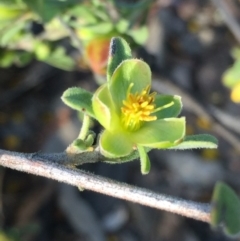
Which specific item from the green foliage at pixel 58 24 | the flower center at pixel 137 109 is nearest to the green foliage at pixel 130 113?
the flower center at pixel 137 109

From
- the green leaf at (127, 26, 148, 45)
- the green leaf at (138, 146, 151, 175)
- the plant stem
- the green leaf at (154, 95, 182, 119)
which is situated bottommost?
the green leaf at (127, 26, 148, 45)

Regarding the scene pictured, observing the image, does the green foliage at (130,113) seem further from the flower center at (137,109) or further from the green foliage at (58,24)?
the green foliage at (58,24)

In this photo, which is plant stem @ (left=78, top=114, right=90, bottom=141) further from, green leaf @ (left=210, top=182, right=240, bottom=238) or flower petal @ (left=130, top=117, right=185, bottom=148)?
green leaf @ (left=210, top=182, right=240, bottom=238)

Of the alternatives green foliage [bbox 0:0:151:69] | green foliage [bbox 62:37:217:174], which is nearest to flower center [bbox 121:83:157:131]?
green foliage [bbox 62:37:217:174]

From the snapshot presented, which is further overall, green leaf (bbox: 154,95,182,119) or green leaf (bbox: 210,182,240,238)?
green leaf (bbox: 154,95,182,119)

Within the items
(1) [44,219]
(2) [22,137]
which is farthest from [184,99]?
(2) [22,137]

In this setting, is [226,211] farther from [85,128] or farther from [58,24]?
[58,24]
